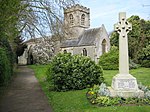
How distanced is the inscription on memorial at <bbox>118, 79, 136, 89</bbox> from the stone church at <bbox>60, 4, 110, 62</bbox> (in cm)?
3095

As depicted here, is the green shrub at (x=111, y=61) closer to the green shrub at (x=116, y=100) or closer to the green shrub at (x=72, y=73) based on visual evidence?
the green shrub at (x=72, y=73)

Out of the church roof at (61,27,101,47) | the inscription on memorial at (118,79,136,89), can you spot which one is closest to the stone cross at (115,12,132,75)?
the inscription on memorial at (118,79,136,89)

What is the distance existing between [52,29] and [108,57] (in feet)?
33.7

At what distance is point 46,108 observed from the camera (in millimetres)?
8359

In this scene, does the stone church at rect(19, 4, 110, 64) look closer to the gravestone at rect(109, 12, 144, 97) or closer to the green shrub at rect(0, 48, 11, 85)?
the green shrub at rect(0, 48, 11, 85)

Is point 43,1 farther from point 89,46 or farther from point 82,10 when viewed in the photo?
point 82,10

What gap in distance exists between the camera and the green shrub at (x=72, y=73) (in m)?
11.9

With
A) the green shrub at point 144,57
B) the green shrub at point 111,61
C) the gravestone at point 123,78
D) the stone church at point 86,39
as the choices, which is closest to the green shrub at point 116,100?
the gravestone at point 123,78

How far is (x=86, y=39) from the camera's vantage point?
45.2 m

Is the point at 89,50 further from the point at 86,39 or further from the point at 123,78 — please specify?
the point at 123,78

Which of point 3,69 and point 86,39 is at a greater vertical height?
point 86,39

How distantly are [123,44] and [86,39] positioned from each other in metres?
35.6

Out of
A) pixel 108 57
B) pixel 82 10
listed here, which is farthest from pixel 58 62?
pixel 82 10

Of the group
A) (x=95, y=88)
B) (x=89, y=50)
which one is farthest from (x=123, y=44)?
(x=89, y=50)
